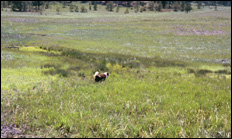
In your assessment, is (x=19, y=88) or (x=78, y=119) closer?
(x=78, y=119)

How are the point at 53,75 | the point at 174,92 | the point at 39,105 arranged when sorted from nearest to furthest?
1. the point at 39,105
2. the point at 174,92
3. the point at 53,75

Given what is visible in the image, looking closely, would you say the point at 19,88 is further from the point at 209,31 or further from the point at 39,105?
the point at 209,31

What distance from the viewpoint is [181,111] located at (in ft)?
14.4

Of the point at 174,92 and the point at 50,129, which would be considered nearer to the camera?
the point at 50,129

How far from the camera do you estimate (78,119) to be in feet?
12.1

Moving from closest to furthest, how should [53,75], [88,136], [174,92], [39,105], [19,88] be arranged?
[88,136]
[39,105]
[174,92]
[19,88]
[53,75]

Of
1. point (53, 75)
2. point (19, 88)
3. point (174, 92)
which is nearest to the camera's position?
point (174, 92)

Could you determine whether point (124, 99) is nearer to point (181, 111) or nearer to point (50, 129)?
point (181, 111)

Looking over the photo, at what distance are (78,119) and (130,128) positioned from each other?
4.01 feet

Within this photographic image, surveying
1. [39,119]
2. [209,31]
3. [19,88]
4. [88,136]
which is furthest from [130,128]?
[209,31]

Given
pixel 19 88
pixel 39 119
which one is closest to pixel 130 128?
pixel 39 119

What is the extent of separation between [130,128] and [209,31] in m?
53.6

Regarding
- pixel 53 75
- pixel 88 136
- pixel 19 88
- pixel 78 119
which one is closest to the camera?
pixel 88 136

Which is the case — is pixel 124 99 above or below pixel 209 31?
below
